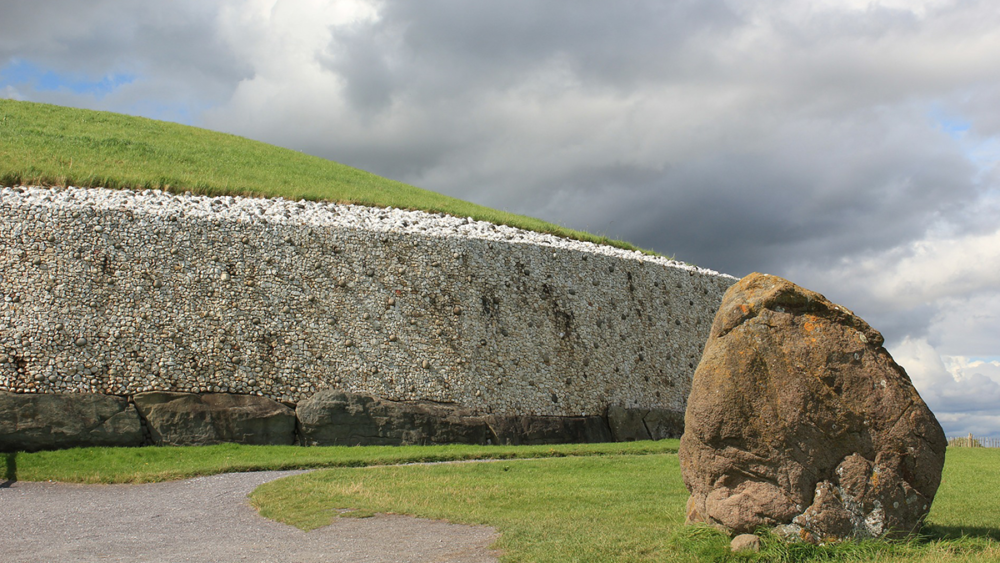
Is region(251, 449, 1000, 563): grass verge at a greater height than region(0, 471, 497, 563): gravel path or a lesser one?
greater

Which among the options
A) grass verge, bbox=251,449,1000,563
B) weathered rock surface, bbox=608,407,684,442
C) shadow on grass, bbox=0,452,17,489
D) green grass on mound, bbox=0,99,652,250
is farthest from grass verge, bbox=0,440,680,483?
green grass on mound, bbox=0,99,652,250

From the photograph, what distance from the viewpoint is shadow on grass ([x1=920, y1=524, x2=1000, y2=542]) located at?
23.9ft

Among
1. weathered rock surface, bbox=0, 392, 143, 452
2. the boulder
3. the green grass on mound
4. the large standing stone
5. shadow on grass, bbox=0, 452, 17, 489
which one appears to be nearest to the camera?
the large standing stone

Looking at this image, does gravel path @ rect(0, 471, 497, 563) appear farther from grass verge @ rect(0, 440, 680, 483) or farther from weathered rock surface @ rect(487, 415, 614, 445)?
weathered rock surface @ rect(487, 415, 614, 445)

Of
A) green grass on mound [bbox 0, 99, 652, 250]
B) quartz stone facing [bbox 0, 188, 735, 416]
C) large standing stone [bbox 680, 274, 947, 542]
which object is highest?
green grass on mound [bbox 0, 99, 652, 250]

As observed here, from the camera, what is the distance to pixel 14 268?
1675 cm

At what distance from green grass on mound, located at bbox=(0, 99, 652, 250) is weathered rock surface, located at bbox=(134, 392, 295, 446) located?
24.8 ft

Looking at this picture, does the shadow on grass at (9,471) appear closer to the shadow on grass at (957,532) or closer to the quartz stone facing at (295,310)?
the quartz stone facing at (295,310)

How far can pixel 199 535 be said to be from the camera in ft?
28.9

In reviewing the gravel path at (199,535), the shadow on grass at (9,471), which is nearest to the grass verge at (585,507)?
the gravel path at (199,535)

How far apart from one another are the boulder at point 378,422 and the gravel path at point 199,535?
5357mm

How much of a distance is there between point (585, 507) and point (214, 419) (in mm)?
10158

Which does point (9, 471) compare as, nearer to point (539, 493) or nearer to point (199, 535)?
point (199, 535)

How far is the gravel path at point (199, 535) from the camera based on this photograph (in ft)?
25.0
